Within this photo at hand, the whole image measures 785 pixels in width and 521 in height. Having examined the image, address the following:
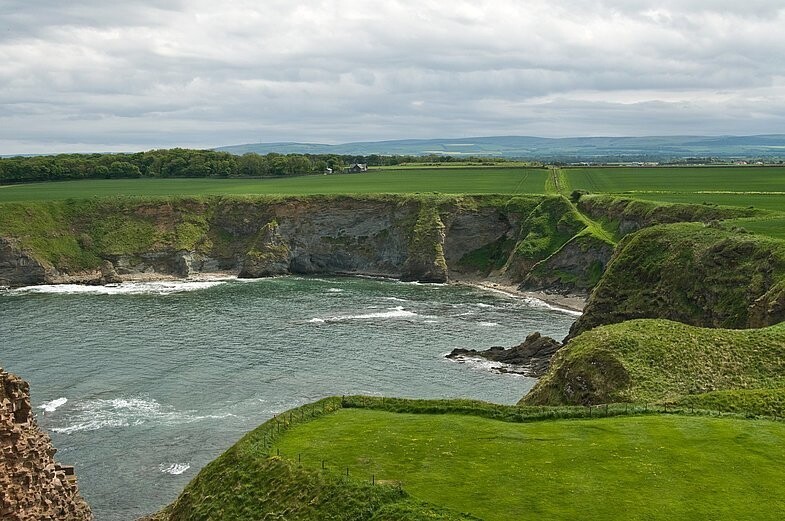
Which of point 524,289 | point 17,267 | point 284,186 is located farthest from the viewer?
→ point 284,186

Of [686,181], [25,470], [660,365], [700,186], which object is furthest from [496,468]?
[686,181]

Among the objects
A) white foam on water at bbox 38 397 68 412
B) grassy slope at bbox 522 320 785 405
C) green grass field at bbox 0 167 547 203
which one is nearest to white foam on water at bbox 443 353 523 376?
grassy slope at bbox 522 320 785 405

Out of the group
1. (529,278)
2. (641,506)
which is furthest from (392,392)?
(529,278)

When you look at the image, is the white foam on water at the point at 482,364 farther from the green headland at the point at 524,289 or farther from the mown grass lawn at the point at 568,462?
the mown grass lawn at the point at 568,462

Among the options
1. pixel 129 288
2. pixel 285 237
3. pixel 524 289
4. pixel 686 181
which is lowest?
pixel 524 289

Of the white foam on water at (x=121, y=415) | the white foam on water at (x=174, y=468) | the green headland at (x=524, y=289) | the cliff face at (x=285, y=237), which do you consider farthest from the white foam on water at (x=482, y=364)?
the cliff face at (x=285, y=237)

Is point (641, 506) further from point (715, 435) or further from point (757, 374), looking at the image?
point (757, 374)

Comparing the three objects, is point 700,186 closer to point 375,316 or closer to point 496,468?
point 375,316
